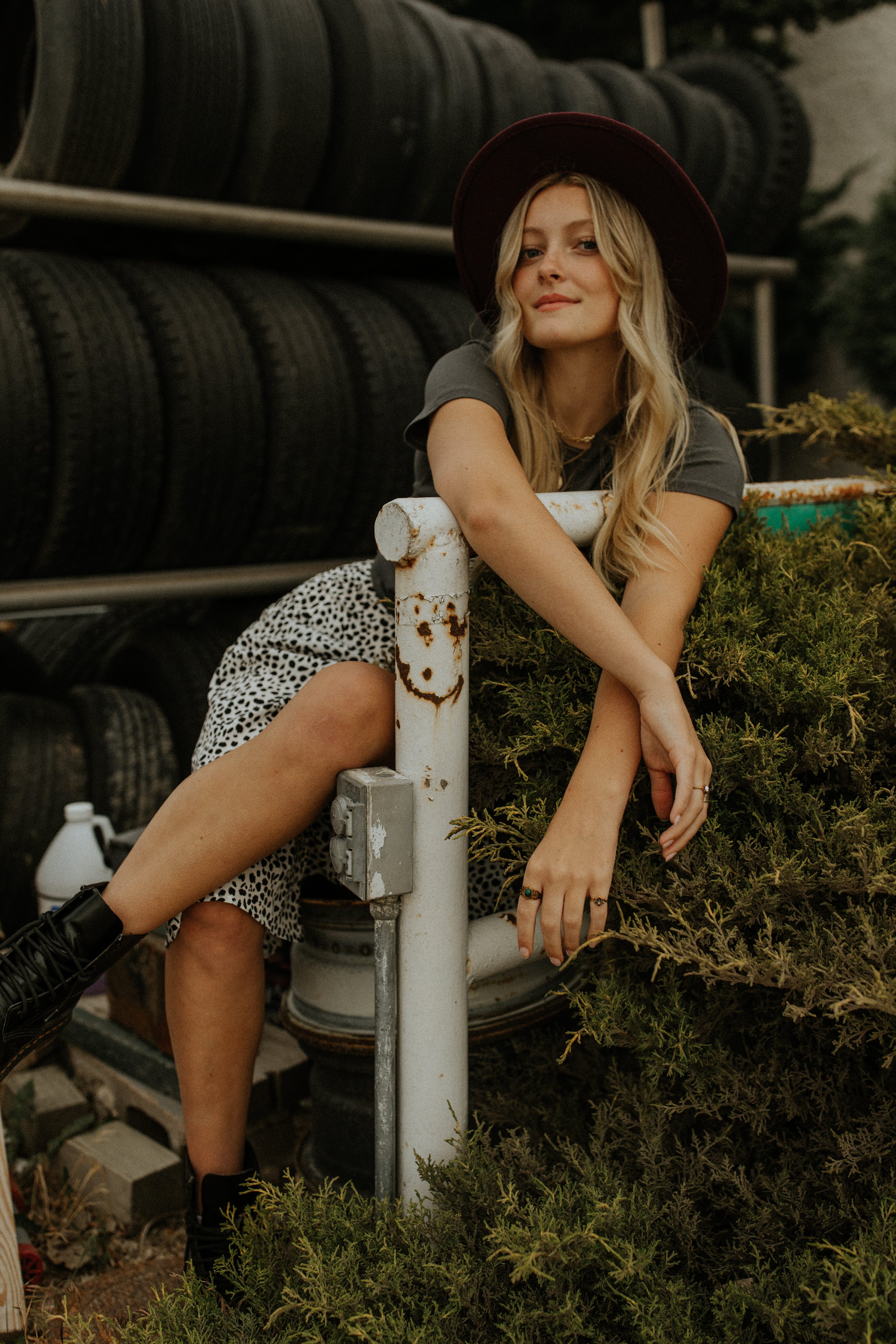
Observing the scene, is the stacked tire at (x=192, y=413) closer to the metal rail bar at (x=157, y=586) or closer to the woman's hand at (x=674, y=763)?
the metal rail bar at (x=157, y=586)

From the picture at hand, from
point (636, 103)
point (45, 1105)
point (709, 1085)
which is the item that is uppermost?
point (636, 103)

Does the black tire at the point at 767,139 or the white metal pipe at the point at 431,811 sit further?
the black tire at the point at 767,139

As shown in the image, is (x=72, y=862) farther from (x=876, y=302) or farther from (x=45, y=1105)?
(x=876, y=302)

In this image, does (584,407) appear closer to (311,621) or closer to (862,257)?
(311,621)

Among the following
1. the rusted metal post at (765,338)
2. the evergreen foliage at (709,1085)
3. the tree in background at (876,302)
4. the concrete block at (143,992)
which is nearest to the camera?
the evergreen foliage at (709,1085)

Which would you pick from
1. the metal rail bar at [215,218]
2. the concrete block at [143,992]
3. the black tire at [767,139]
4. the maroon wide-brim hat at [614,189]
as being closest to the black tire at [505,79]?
the metal rail bar at [215,218]

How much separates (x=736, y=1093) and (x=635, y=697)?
478 millimetres

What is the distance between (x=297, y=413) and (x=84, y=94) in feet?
2.99

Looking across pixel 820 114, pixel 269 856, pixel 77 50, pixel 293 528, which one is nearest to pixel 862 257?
pixel 820 114

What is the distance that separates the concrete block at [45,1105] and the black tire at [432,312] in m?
2.14

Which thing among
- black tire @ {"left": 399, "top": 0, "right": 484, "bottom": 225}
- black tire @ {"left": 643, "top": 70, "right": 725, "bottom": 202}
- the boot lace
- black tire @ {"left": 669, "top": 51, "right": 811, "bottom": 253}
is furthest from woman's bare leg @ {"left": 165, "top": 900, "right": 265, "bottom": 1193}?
black tire @ {"left": 669, "top": 51, "right": 811, "bottom": 253}

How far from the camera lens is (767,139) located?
4.07m

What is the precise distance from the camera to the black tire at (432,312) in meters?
3.18

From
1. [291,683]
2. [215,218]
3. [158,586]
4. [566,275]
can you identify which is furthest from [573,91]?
[291,683]
